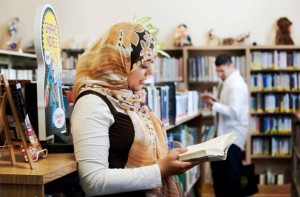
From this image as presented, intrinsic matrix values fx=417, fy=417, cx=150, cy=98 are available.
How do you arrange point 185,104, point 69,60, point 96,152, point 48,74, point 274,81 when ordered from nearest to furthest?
point 96,152
point 48,74
point 185,104
point 274,81
point 69,60

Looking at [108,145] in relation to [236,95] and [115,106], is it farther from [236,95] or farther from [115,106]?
[236,95]

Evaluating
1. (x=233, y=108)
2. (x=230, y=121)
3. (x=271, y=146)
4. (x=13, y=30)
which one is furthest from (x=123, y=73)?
(x=13, y=30)

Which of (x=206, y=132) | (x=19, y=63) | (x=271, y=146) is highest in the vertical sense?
(x=19, y=63)

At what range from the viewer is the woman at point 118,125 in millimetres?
1269

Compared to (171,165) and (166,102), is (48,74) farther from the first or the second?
(166,102)

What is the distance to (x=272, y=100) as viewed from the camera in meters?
5.13

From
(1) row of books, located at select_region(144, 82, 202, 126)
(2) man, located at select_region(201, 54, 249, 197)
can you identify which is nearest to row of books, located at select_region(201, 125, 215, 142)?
(2) man, located at select_region(201, 54, 249, 197)

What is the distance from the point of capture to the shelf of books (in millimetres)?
5113

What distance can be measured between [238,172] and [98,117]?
3.05 metres

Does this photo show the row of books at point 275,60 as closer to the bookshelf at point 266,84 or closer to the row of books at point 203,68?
the bookshelf at point 266,84

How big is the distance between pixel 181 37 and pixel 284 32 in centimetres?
129

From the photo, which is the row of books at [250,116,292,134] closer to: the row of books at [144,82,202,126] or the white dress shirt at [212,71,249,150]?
the white dress shirt at [212,71,249,150]

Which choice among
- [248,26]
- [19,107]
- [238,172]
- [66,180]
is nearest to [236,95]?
[238,172]

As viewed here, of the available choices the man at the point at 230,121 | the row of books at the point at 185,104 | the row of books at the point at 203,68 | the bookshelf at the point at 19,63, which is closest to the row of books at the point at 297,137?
the man at the point at 230,121
